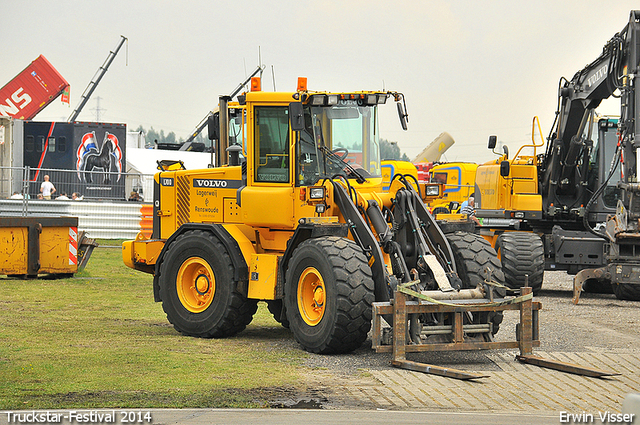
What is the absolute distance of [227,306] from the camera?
1106 centimetres

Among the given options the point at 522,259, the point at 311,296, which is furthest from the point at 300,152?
the point at 522,259

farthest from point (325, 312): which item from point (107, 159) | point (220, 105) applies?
point (107, 159)

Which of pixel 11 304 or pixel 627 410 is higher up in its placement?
pixel 627 410

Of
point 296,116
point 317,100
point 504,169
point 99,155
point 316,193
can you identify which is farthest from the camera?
point 99,155

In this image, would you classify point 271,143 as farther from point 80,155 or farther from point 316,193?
point 80,155

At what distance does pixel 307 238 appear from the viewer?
10.5 metres

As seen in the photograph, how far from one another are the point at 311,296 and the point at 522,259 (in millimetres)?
7733

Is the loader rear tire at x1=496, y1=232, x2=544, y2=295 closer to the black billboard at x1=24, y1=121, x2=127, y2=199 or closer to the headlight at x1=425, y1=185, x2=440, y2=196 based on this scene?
the headlight at x1=425, y1=185, x2=440, y2=196

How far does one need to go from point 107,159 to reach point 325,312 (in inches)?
955

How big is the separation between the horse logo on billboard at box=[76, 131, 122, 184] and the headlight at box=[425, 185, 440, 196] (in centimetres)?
2159

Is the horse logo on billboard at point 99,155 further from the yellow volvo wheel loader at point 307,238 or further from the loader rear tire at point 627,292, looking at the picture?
the yellow volvo wheel loader at point 307,238

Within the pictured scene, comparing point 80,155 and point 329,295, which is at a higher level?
point 80,155

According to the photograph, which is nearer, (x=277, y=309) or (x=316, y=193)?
(x=316, y=193)

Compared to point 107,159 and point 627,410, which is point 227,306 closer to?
point 627,410
